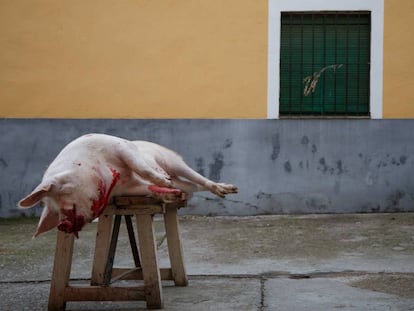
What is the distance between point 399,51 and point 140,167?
5168 mm

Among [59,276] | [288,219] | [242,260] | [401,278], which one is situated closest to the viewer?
[59,276]

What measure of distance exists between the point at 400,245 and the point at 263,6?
3433mm

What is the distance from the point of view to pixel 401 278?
523 centimetres

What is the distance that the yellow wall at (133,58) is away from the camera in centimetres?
870

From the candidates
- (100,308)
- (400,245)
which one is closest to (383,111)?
(400,245)

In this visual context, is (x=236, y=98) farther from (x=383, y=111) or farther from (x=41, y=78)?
(x=41, y=78)

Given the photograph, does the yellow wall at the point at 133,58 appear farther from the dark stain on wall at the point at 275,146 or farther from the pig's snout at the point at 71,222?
the pig's snout at the point at 71,222

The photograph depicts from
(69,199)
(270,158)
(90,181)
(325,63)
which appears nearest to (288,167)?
(270,158)

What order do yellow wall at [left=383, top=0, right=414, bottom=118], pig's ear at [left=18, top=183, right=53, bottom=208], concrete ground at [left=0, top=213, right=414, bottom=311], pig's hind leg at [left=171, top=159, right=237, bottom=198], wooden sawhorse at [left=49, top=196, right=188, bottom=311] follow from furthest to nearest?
yellow wall at [left=383, top=0, right=414, bottom=118] < pig's hind leg at [left=171, top=159, right=237, bottom=198] < concrete ground at [left=0, top=213, right=414, bottom=311] < wooden sawhorse at [left=49, top=196, right=188, bottom=311] < pig's ear at [left=18, top=183, right=53, bottom=208]

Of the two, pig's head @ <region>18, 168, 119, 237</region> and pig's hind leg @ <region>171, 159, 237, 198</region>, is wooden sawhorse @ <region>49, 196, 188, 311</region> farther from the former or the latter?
pig's hind leg @ <region>171, 159, 237, 198</region>

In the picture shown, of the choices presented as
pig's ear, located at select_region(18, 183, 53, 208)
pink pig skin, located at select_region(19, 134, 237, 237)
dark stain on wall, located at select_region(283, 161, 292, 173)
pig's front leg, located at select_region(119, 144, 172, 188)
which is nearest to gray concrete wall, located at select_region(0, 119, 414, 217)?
dark stain on wall, located at select_region(283, 161, 292, 173)

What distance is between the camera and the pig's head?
13.1 feet

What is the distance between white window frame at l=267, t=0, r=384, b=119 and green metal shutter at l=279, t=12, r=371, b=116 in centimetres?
13

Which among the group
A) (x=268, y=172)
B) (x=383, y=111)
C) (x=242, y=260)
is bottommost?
(x=242, y=260)
